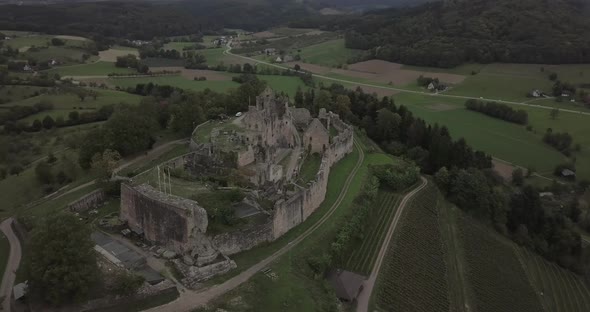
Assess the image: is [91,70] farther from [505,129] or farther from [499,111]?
[505,129]

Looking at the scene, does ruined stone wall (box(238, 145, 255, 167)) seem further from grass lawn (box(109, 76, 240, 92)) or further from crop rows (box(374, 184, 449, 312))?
grass lawn (box(109, 76, 240, 92))

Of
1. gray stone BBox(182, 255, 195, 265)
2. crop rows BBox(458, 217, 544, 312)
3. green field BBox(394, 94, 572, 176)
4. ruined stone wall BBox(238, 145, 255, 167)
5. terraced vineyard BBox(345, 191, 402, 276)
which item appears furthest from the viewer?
green field BBox(394, 94, 572, 176)

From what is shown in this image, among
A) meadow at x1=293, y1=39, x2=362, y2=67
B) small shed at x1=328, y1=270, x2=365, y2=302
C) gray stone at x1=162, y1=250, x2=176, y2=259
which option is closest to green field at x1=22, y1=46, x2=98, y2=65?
meadow at x1=293, y1=39, x2=362, y2=67

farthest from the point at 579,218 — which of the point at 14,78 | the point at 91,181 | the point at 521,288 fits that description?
the point at 14,78

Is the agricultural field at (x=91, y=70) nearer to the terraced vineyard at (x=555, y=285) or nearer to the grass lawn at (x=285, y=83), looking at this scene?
the grass lawn at (x=285, y=83)

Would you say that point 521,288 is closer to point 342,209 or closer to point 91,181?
point 342,209
